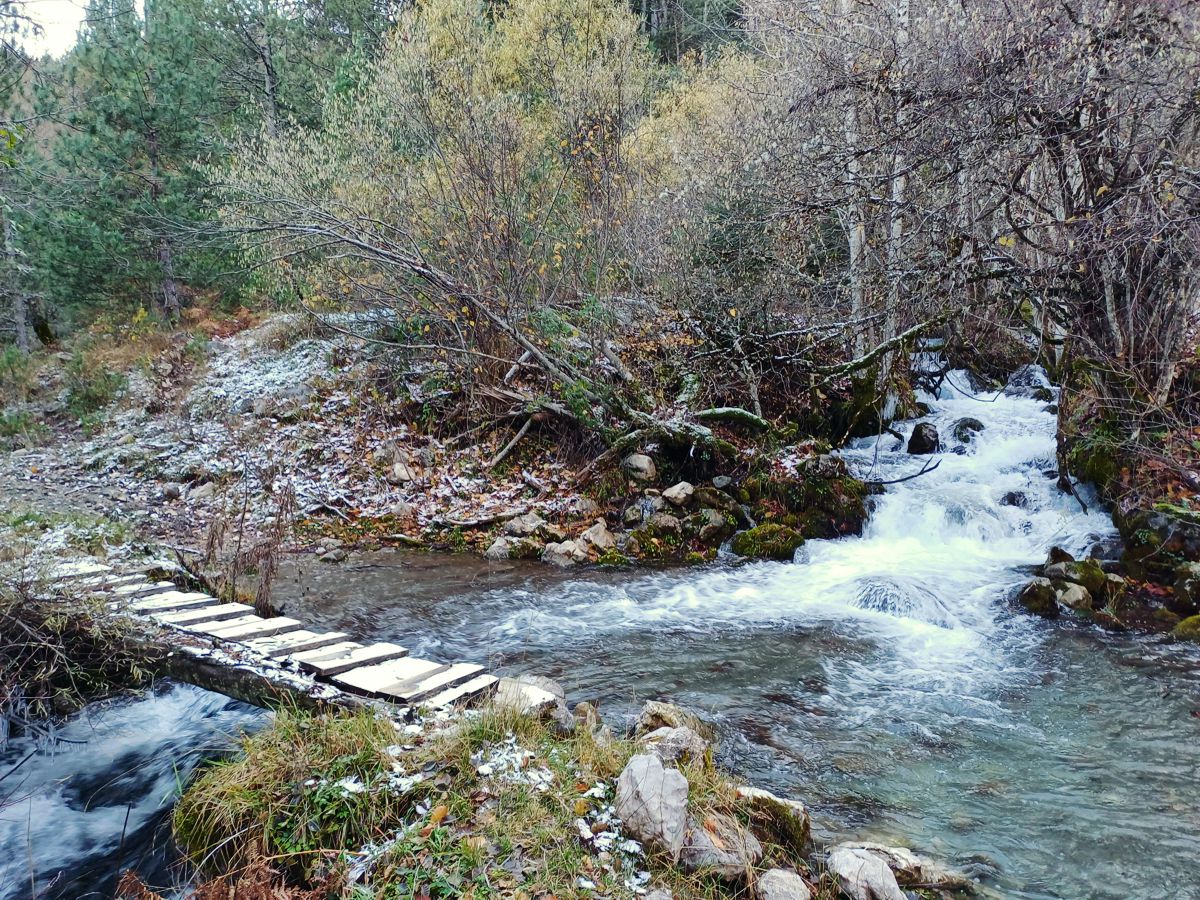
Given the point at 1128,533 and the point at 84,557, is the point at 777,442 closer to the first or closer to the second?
the point at 1128,533

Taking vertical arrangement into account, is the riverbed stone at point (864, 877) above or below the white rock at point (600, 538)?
below

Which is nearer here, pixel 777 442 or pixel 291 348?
pixel 777 442

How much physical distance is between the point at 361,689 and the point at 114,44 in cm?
1611

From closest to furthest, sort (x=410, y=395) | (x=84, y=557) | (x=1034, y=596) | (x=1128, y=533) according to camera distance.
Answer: (x=84, y=557)
(x=1034, y=596)
(x=1128, y=533)
(x=410, y=395)

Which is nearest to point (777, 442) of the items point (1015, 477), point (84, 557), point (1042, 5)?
point (1015, 477)

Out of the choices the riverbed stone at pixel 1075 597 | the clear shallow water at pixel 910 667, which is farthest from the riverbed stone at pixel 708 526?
the riverbed stone at pixel 1075 597

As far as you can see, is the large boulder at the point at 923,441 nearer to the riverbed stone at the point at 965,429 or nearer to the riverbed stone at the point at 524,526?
the riverbed stone at the point at 965,429

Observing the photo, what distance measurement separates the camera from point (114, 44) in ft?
46.7

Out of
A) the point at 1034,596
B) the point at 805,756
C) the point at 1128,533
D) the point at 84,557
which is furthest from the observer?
the point at 1128,533

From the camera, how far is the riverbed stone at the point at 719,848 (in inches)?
113

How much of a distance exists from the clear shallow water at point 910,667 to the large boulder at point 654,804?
3.80ft

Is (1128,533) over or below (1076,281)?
below

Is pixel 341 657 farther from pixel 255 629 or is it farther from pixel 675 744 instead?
pixel 675 744

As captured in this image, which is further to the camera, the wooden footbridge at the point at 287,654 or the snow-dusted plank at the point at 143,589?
the snow-dusted plank at the point at 143,589
